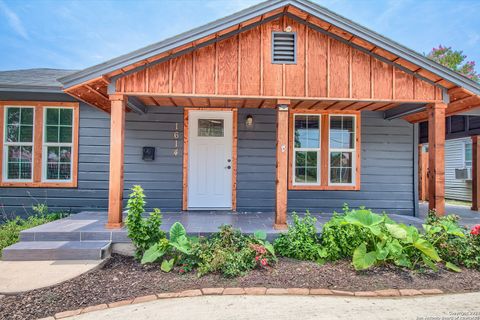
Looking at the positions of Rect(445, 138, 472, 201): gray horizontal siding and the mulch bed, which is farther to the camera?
Rect(445, 138, 472, 201): gray horizontal siding

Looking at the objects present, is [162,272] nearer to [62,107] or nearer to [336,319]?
[336,319]

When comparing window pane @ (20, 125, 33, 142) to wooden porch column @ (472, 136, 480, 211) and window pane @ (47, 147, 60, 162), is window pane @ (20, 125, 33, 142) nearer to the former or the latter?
window pane @ (47, 147, 60, 162)

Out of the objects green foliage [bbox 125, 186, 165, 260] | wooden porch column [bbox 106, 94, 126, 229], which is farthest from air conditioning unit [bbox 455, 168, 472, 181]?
wooden porch column [bbox 106, 94, 126, 229]

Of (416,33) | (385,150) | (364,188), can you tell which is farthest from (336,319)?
(416,33)

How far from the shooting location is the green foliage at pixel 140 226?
138 inches

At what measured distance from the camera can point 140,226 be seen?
3525mm

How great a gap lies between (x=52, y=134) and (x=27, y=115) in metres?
0.59

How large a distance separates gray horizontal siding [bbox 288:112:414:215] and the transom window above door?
16cm

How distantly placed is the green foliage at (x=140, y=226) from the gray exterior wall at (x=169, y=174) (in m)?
2.01

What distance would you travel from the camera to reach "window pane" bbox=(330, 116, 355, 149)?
584cm

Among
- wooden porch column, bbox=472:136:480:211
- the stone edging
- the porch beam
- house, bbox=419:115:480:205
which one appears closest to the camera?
→ the stone edging

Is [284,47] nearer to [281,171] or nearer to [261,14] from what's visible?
[261,14]

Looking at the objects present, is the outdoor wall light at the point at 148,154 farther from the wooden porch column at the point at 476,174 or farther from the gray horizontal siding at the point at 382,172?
the wooden porch column at the point at 476,174

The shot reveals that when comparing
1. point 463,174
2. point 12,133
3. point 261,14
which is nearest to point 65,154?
point 12,133
